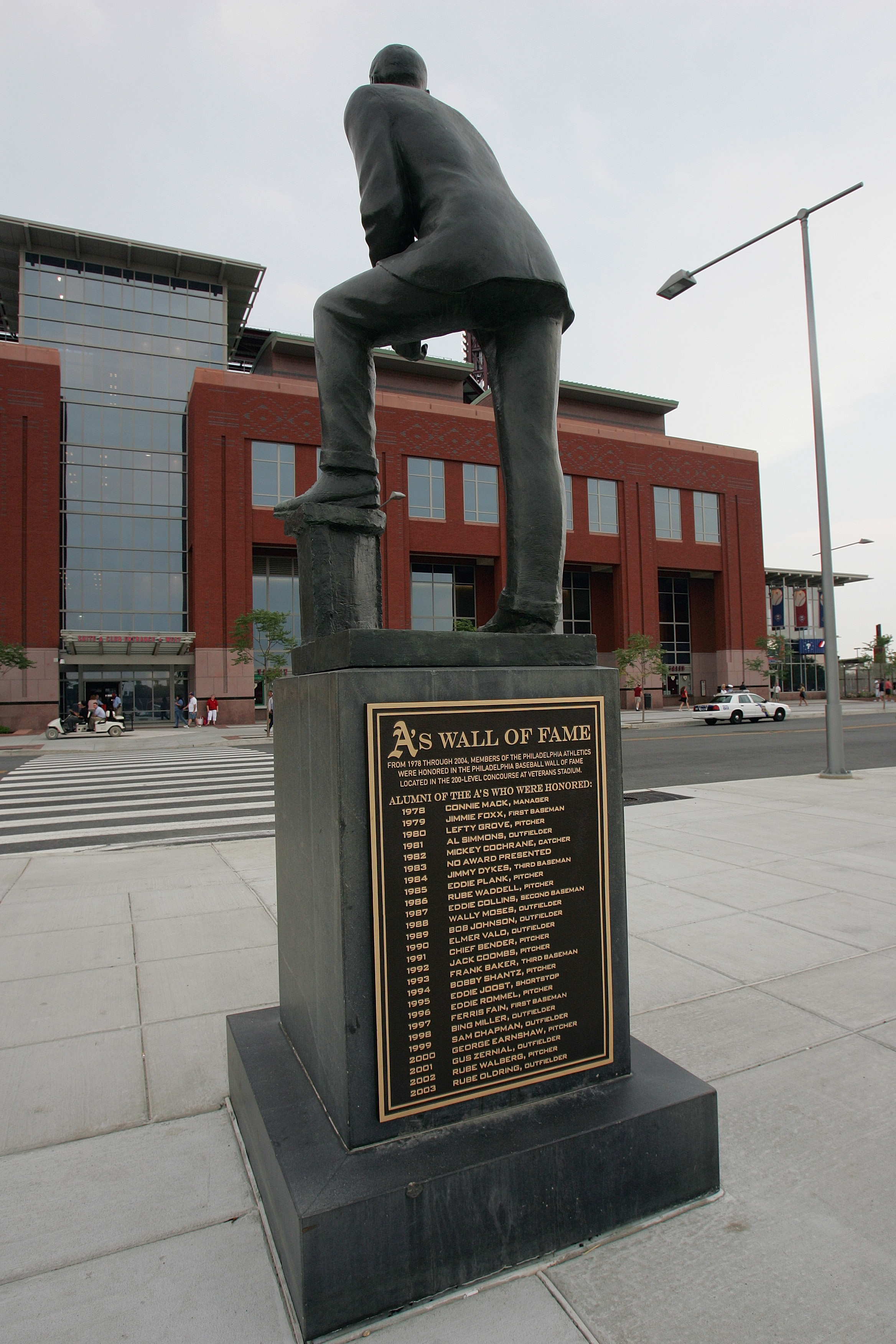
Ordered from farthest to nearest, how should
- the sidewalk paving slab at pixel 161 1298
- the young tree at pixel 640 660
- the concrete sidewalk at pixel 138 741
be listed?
the young tree at pixel 640 660, the concrete sidewalk at pixel 138 741, the sidewalk paving slab at pixel 161 1298

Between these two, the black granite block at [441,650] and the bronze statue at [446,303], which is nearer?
the black granite block at [441,650]

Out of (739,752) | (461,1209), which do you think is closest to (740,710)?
(739,752)

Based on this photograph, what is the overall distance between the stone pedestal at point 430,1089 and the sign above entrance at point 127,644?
3932 centimetres

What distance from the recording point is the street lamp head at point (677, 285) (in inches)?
430

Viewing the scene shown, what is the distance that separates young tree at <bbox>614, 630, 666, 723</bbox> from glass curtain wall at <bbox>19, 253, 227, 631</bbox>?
83.5 feet

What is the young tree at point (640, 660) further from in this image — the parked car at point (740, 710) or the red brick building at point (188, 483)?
the parked car at point (740, 710)

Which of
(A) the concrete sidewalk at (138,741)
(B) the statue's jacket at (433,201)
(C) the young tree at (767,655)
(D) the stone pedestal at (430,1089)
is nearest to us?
(D) the stone pedestal at (430,1089)

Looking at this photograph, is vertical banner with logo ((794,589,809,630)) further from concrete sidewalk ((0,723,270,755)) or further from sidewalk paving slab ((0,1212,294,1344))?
sidewalk paving slab ((0,1212,294,1344))

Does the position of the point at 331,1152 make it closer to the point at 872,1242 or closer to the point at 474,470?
the point at 872,1242

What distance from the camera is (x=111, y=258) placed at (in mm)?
43844

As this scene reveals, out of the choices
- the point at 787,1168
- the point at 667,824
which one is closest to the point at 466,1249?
the point at 787,1168

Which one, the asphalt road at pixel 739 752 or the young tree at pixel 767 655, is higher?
the young tree at pixel 767 655

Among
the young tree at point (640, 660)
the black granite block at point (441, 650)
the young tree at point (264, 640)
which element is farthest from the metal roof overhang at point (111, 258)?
the black granite block at point (441, 650)

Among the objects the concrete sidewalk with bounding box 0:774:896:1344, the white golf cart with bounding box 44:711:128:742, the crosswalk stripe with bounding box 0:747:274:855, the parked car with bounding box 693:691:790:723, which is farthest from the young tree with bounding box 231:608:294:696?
the concrete sidewalk with bounding box 0:774:896:1344
